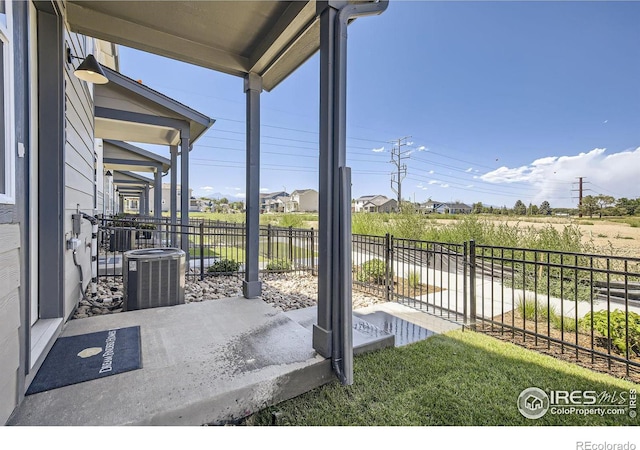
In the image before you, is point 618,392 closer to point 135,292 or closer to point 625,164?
point 135,292

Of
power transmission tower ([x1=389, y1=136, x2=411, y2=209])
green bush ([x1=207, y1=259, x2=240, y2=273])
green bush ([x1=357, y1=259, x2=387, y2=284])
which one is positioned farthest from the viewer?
power transmission tower ([x1=389, y1=136, x2=411, y2=209])

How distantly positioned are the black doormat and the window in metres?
1.10

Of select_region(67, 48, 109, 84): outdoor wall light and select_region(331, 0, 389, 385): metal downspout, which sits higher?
select_region(67, 48, 109, 84): outdoor wall light

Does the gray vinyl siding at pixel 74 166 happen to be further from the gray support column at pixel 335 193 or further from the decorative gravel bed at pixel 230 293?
the gray support column at pixel 335 193

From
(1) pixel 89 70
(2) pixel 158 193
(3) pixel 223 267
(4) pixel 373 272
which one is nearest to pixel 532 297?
(4) pixel 373 272

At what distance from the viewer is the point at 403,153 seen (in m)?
22.3

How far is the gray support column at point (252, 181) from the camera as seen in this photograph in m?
3.54

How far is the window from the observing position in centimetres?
136

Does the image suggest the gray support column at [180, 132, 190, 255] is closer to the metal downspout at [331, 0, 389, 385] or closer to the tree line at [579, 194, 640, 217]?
the metal downspout at [331, 0, 389, 385]

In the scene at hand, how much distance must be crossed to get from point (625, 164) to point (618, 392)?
17.0 feet

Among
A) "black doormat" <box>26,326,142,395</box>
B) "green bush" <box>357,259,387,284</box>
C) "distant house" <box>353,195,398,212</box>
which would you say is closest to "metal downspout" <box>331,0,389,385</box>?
"black doormat" <box>26,326,142,395</box>

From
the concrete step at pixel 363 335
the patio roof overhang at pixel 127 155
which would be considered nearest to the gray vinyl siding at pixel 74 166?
the concrete step at pixel 363 335

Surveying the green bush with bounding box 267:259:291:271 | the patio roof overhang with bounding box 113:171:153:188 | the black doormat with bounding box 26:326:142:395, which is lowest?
the black doormat with bounding box 26:326:142:395

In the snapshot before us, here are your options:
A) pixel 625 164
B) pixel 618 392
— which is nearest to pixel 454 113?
pixel 625 164
